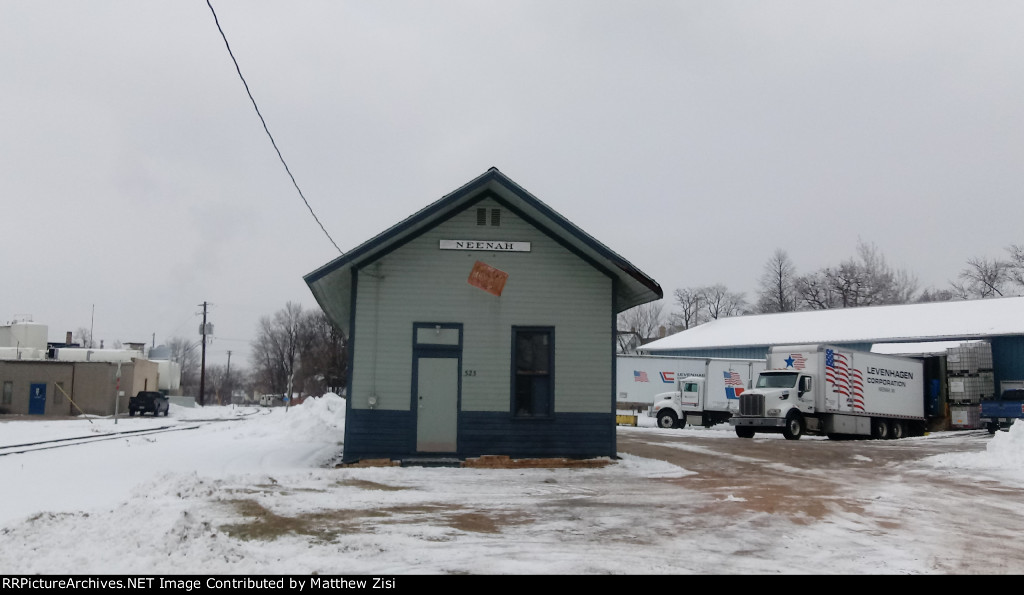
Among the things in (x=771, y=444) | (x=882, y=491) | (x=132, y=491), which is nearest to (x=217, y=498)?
(x=132, y=491)

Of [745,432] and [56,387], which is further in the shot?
[56,387]

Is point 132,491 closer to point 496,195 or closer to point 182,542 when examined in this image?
point 182,542

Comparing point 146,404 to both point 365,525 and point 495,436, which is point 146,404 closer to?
point 495,436

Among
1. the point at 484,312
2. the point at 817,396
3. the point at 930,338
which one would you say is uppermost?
the point at 930,338

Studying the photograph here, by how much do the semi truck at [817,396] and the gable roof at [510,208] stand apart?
44.5ft

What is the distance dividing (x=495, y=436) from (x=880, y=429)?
21211 millimetres

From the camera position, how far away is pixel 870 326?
4572cm

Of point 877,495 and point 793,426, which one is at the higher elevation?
point 793,426

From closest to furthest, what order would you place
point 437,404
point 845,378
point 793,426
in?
point 437,404
point 793,426
point 845,378

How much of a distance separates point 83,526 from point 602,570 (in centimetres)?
470

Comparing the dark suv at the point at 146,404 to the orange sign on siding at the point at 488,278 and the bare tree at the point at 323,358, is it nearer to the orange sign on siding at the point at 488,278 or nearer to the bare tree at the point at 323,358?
the bare tree at the point at 323,358

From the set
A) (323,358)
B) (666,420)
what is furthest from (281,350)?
(666,420)

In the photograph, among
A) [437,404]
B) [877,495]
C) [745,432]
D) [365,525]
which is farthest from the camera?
[745,432]

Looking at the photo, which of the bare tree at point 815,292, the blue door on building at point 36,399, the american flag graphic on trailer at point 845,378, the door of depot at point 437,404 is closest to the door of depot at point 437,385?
the door of depot at point 437,404
